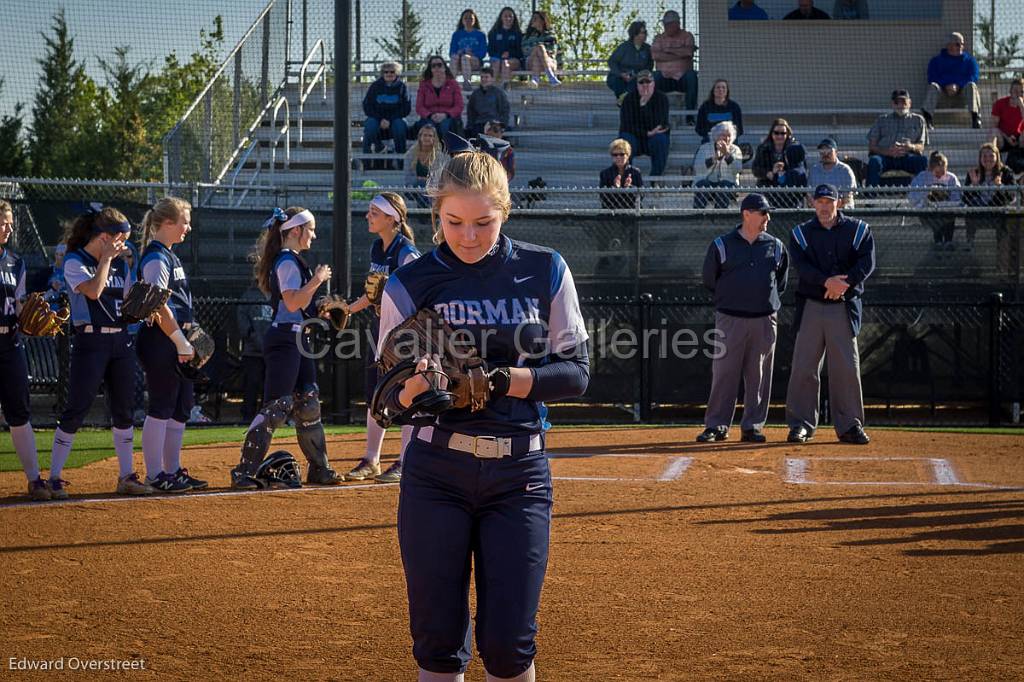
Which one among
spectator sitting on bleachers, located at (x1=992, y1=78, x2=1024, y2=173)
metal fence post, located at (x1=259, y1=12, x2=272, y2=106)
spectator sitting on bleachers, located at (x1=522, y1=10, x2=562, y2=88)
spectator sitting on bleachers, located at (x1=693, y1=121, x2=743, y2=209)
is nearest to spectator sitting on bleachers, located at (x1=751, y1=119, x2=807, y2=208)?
spectator sitting on bleachers, located at (x1=693, y1=121, x2=743, y2=209)

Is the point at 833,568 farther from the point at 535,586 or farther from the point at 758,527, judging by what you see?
the point at 535,586

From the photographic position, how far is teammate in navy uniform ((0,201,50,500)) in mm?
8086

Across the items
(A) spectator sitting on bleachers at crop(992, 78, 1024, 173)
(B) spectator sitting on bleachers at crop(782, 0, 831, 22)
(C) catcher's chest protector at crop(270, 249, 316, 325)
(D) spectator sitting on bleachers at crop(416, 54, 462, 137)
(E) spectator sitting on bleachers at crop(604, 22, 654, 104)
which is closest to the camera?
(C) catcher's chest protector at crop(270, 249, 316, 325)

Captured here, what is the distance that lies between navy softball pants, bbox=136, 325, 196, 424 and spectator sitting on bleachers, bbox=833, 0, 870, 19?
596 inches

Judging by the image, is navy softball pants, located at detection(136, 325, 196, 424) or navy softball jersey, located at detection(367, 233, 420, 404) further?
navy softball jersey, located at detection(367, 233, 420, 404)

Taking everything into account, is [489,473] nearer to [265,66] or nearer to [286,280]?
[286,280]

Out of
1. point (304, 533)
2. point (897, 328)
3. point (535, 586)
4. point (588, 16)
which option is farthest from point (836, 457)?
point (588, 16)

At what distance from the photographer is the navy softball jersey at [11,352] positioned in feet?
26.6

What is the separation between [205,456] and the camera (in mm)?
10734

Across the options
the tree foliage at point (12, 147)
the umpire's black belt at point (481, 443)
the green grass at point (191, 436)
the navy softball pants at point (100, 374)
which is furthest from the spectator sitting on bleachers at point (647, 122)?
the tree foliage at point (12, 147)

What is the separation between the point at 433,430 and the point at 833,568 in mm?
3441

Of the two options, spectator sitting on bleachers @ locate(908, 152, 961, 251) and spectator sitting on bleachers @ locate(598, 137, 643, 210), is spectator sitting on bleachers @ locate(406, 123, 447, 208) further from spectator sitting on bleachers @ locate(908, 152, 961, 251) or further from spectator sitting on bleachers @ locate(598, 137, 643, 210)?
spectator sitting on bleachers @ locate(908, 152, 961, 251)
